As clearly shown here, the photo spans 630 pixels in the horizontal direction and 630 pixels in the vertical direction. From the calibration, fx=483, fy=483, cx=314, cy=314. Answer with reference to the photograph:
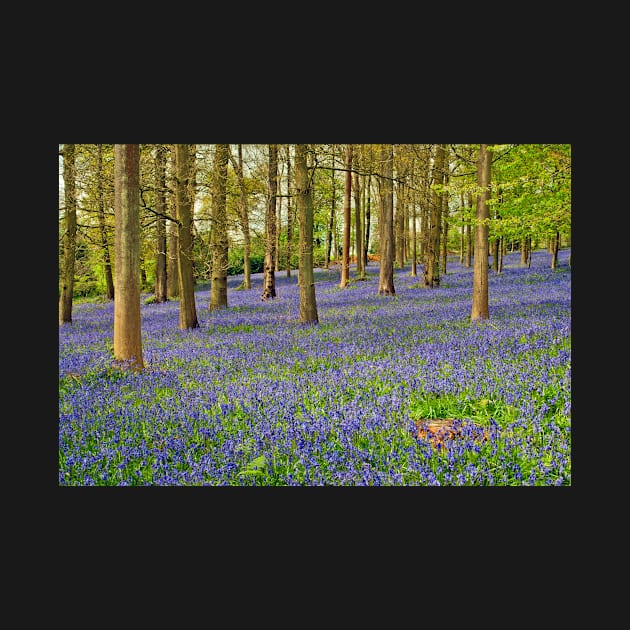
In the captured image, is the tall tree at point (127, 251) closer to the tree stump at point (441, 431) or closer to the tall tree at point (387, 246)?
the tree stump at point (441, 431)

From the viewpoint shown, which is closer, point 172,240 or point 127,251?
point 127,251

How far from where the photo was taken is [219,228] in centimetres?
1283

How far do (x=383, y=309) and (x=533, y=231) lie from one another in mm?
4423

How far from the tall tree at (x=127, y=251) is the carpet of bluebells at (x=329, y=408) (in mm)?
398

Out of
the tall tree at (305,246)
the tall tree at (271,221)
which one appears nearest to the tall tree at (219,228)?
the tall tree at (271,221)

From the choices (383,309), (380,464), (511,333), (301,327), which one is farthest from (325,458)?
(383,309)

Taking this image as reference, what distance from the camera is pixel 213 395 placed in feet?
18.4

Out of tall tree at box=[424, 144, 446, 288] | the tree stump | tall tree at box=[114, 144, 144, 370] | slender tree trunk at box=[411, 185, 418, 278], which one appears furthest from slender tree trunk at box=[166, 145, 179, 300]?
tall tree at box=[424, 144, 446, 288]

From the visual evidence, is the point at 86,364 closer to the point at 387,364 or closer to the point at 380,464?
the point at 387,364

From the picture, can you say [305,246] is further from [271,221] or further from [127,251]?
[127,251]

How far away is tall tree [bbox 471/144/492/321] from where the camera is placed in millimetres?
9859

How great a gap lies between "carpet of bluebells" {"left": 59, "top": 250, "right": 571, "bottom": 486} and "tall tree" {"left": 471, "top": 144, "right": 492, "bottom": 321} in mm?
551

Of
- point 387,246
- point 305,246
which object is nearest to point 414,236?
point 387,246

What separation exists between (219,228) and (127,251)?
6178 millimetres
